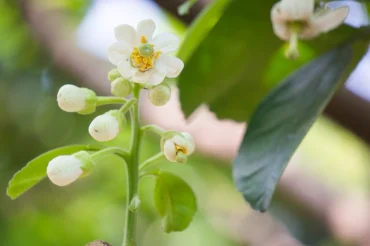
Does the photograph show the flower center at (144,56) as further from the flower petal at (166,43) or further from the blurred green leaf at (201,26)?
the blurred green leaf at (201,26)

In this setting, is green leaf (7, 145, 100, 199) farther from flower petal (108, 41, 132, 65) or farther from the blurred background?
the blurred background

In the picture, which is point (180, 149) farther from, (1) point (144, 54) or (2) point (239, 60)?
(2) point (239, 60)

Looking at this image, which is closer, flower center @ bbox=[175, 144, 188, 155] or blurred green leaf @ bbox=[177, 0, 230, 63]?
flower center @ bbox=[175, 144, 188, 155]

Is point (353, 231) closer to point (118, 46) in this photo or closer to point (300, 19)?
point (300, 19)

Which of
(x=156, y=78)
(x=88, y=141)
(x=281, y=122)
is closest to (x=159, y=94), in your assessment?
(x=156, y=78)

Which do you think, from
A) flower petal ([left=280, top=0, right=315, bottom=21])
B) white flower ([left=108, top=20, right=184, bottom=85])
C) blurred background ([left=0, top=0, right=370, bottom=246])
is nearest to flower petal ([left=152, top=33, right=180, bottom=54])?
white flower ([left=108, top=20, right=184, bottom=85])

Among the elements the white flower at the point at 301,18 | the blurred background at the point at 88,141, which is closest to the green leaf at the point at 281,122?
the white flower at the point at 301,18

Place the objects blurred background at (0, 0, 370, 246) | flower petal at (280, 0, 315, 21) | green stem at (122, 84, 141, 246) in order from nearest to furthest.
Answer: green stem at (122, 84, 141, 246)
flower petal at (280, 0, 315, 21)
blurred background at (0, 0, 370, 246)
